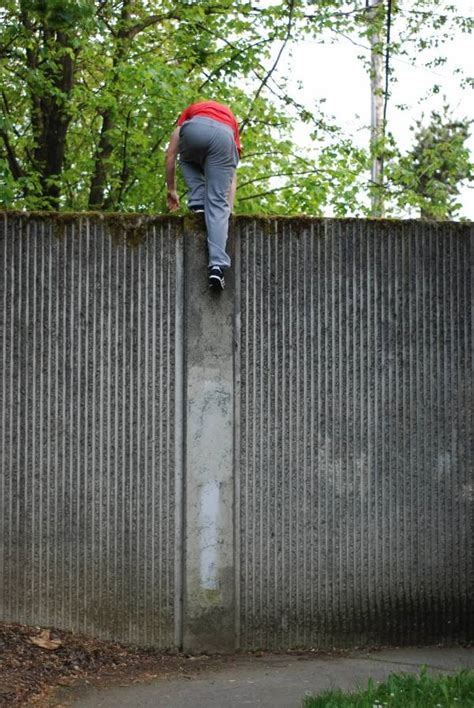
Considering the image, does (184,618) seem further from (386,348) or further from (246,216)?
(246,216)

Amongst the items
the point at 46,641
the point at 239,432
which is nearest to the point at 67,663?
the point at 46,641

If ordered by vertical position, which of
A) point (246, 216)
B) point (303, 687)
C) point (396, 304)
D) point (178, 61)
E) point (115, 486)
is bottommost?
point (303, 687)

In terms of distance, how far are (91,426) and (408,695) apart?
261 cm

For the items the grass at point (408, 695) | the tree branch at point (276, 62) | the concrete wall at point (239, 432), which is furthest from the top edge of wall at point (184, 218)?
the tree branch at point (276, 62)

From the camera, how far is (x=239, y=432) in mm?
6629

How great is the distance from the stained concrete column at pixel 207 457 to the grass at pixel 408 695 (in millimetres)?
1430

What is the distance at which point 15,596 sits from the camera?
255 inches

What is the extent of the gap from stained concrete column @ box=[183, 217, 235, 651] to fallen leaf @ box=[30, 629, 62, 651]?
0.80m

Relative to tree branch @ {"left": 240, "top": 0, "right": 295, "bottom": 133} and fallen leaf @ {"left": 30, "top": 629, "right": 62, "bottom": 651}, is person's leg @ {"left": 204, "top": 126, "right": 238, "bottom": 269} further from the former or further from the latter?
tree branch @ {"left": 240, "top": 0, "right": 295, "bottom": 133}

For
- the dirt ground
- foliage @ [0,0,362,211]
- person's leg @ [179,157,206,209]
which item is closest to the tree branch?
foliage @ [0,0,362,211]

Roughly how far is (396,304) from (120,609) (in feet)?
8.63

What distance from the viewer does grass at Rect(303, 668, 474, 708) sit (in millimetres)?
4848

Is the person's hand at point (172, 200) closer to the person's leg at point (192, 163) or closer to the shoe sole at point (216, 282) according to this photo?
the person's leg at point (192, 163)

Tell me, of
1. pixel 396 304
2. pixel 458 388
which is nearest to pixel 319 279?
pixel 396 304
